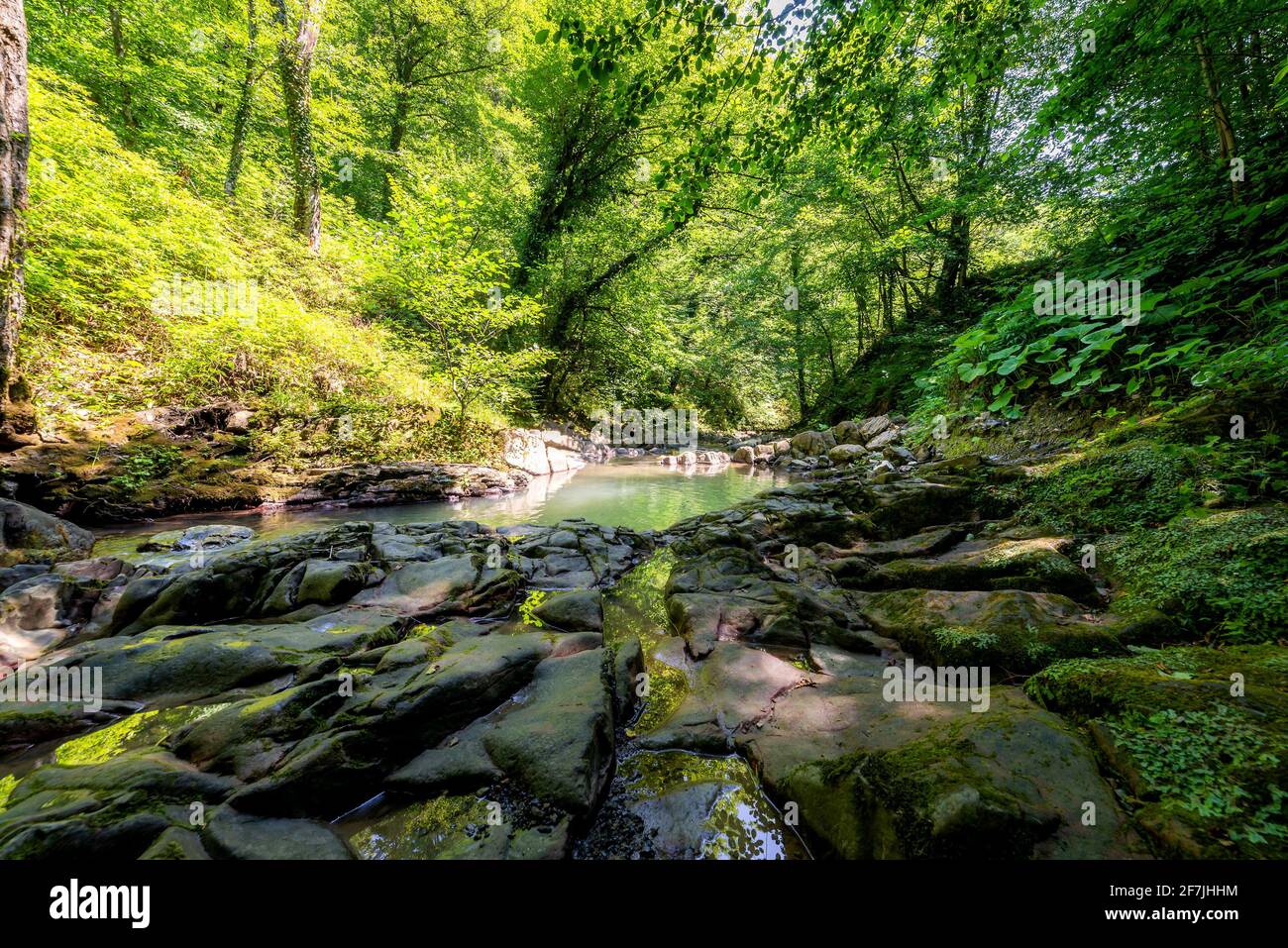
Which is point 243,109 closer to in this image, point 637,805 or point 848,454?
point 637,805

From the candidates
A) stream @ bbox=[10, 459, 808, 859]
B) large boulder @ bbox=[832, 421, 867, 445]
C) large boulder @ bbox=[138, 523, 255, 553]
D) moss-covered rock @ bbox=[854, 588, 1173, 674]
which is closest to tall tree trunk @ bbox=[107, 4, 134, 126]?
large boulder @ bbox=[138, 523, 255, 553]

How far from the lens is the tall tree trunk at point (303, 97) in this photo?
474 inches

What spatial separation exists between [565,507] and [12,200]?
8675mm

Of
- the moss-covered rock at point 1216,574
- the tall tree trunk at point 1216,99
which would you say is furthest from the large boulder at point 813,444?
the moss-covered rock at point 1216,574

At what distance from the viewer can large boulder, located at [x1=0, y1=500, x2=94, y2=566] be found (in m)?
4.44

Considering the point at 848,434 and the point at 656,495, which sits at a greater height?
the point at 848,434

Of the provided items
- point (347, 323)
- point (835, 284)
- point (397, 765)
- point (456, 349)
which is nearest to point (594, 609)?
point (397, 765)

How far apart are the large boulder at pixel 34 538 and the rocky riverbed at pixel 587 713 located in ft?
2.53

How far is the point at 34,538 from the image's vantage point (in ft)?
15.4

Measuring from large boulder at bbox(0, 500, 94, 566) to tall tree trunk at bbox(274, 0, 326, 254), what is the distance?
10.1 meters

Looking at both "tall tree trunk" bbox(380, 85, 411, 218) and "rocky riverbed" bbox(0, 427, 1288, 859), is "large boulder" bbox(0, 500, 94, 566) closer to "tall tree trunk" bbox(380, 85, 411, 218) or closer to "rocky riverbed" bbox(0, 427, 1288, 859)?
"rocky riverbed" bbox(0, 427, 1288, 859)

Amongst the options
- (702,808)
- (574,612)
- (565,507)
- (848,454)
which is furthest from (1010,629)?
(848,454)
